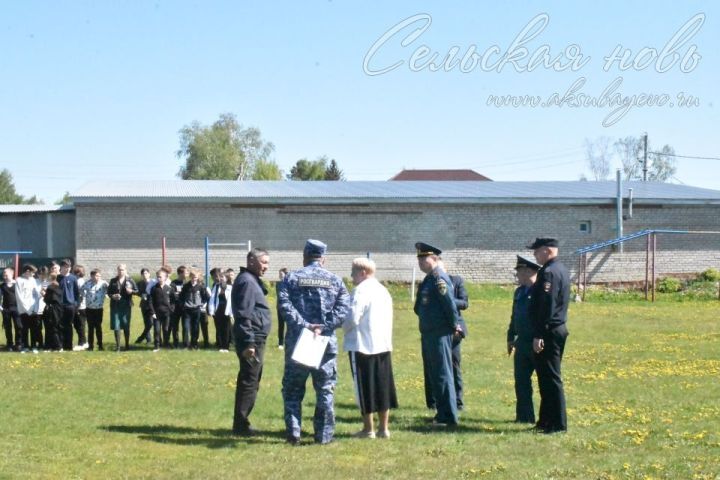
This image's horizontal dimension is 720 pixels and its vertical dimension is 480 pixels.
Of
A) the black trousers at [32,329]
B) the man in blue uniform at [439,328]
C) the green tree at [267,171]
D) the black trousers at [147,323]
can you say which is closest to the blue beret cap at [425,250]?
the man in blue uniform at [439,328]

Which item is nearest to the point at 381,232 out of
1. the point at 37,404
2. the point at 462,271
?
the point at 462,271

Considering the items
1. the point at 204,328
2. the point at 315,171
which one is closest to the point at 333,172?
the point at 315,171

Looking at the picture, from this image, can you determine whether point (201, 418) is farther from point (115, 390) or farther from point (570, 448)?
point (570, 448)

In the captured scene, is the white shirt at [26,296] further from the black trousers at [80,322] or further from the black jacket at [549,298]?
the black jacket at [549,298]

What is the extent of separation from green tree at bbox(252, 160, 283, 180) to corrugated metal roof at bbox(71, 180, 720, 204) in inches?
1342

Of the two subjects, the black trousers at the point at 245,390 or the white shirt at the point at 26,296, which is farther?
the white shirt at the point at 26,296

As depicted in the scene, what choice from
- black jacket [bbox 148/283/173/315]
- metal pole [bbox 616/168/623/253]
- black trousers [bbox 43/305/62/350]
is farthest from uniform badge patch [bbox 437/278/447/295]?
metal pole [bbox 616/168/623/253]

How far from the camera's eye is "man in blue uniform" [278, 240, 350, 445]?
874cm

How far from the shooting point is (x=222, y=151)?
80.8 metres

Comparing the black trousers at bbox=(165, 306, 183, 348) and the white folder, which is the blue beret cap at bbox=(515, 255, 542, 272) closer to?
the white folder

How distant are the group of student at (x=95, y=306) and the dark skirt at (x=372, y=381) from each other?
31.0 ft

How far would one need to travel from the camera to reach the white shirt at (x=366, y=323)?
29.7ft

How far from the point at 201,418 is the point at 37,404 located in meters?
2.37

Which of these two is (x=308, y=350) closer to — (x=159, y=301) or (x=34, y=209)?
(x=159, y=301)
